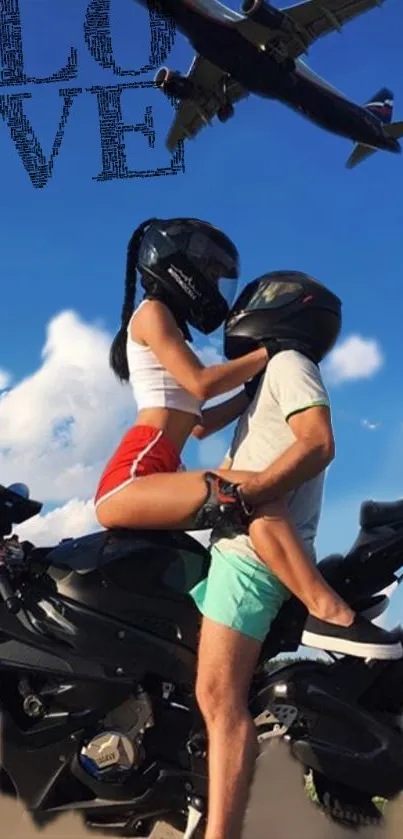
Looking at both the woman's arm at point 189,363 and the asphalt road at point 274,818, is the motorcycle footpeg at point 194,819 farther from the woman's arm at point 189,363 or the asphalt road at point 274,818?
the woman's arm at point 189,363

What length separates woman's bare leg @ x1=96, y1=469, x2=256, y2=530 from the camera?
303 cm

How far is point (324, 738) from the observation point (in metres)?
2.99

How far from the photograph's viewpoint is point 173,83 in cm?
2605

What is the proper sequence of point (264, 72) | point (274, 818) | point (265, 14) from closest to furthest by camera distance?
point (274, 818)
point (265, 14)
point (264, 72)

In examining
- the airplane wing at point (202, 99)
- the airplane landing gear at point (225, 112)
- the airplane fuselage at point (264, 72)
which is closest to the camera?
the airplane fuselage at point (264, 72)

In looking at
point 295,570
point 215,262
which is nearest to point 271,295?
point 215,262

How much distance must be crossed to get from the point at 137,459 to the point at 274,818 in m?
1.27

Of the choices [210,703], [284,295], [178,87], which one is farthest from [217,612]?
[178,87]

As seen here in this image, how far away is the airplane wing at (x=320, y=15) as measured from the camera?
26969mm

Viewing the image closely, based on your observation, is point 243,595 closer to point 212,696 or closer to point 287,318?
point 212,696

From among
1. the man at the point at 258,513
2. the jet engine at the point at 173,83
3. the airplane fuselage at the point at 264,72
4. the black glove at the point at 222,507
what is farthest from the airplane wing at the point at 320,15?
the black glove at the point at 222,507

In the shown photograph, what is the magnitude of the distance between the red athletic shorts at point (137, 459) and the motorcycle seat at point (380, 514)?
67 centimetres

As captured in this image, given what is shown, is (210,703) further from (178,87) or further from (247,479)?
(178,87)

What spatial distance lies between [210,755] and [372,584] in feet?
2.53
